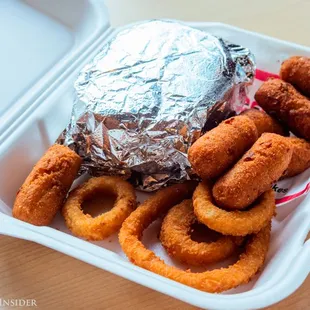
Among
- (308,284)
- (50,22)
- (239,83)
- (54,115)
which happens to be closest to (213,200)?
(308,284)

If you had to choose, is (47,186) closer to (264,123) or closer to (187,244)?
(187,244)

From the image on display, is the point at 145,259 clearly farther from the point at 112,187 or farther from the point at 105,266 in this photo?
the point at 112,187

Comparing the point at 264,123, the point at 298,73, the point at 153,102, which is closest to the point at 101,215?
the point at 153,102

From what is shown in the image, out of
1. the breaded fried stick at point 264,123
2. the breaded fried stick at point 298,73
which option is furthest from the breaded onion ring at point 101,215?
the breaded fried stick at point 298,73

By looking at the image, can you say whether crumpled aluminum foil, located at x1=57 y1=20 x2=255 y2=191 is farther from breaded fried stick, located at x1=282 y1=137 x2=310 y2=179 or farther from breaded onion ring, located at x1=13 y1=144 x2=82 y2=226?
breaded fried stick, located at x1=282 y1=137 x2=310 y2=179

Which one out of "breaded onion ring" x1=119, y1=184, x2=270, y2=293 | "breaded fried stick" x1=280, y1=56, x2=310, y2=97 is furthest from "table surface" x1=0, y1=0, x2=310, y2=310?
"breaded fried stick" x1=280, y1=56, x2=310, y2=97

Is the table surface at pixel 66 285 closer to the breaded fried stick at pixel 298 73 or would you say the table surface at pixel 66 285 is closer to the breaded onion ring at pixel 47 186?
the breaded onion ring at pixel 47 186
